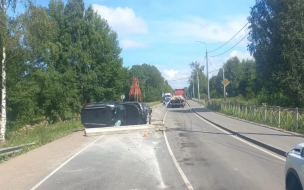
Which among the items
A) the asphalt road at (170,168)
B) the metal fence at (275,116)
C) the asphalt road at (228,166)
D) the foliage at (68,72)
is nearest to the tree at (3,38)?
the foliage at (68,72)

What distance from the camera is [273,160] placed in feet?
39.0

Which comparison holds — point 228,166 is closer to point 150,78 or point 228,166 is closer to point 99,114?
point 99,114

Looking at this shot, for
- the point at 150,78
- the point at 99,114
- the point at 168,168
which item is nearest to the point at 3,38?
the point at 99,114

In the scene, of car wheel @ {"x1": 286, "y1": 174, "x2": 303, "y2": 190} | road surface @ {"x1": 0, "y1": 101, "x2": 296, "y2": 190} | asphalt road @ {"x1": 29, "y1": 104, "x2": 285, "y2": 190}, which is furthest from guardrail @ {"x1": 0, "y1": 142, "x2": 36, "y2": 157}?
car wheel @ {"x1": 286, "y1": 174, "x2": 303, "y2": 190}

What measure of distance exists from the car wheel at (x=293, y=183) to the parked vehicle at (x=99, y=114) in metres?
17.4

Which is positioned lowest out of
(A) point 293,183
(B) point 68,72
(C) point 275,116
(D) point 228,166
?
(D) point 228,166

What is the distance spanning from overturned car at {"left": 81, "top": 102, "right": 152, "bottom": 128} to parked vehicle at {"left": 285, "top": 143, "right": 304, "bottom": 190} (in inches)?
686

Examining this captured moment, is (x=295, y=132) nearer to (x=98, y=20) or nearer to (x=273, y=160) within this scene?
(x=273, y=160)

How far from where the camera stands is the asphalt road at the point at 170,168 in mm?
8836

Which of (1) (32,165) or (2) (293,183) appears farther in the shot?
(1) (32,165)

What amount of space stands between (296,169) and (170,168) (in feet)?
17.9

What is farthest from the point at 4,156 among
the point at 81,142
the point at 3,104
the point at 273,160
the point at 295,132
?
the point at 295,132

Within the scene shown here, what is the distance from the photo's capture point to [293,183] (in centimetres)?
605

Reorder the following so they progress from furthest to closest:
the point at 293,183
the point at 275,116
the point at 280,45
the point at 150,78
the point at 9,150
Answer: the point at 150,78 → the point at 280,45 → the point at 275,116 → the point at 9,150 → the point at 293,183
